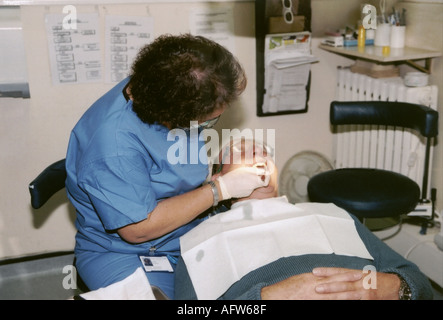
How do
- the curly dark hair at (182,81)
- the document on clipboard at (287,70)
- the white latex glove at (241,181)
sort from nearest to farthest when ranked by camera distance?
the curly dark hair at (182,81) < the white latex glove at (241,181) < the document on clipboard at (287,70)

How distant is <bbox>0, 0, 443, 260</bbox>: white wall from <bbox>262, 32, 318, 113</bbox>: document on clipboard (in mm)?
87

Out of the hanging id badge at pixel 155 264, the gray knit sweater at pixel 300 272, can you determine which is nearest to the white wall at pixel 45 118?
the hanging id badge at pixel 155 264

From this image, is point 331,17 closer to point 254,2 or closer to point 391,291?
point 254,2

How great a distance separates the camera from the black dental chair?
1812 millimetres

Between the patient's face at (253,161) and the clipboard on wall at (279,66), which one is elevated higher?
the clipboard on wall at (279,66)

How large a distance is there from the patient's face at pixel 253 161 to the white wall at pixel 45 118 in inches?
29.2

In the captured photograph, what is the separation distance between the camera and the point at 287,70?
2453 mm

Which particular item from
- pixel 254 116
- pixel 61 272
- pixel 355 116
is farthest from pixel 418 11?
pixel 61 272

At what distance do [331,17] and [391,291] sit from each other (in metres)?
1.68

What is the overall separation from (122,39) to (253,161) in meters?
0.96

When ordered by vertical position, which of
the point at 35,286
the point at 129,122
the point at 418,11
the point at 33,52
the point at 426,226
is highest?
the point at 418,11

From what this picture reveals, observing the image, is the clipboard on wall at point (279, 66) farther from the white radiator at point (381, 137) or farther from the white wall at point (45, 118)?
the white radiator at point (381, 137)

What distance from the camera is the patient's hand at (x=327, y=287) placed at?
117cm

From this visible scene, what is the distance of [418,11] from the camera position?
7.43 feet
